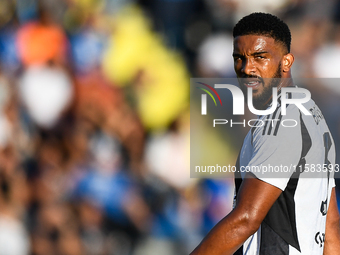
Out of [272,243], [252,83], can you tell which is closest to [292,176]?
[272,243]

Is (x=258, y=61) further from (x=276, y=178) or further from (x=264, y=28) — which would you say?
(x=276, y=178)

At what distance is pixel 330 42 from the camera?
349 cm

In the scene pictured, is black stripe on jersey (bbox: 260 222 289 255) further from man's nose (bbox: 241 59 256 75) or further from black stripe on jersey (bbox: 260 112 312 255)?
man's nose (bbox: 241 59 256 75)

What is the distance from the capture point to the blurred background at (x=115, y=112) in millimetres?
3502

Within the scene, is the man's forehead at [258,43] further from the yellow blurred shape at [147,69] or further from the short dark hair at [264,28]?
the yellow blurred shape at [147,69]

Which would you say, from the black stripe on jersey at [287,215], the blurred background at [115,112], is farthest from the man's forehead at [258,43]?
the blurred background at [115,112]

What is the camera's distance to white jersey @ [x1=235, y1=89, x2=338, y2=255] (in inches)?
52.3

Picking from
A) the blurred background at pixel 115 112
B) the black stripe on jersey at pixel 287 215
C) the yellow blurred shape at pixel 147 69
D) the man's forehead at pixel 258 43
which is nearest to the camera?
the black stripe on jersey at pixel 287 215

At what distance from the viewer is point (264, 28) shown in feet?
5.26

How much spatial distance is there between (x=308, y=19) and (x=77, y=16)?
2.18 m

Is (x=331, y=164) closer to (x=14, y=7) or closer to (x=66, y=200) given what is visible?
(x=66, y=200)

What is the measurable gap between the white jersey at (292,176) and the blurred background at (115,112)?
205 cm

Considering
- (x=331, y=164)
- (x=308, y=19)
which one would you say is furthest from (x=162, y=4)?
(x=331, y=164)

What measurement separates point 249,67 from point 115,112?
2282mm
